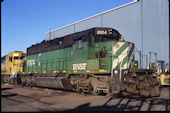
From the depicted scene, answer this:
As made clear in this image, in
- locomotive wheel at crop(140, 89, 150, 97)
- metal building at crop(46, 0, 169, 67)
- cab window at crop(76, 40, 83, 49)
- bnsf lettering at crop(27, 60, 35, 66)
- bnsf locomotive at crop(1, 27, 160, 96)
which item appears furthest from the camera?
metal building at crop(46, 0, 169, 67)

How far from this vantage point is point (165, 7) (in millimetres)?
17297

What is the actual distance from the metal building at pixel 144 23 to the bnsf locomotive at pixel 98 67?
9.44m

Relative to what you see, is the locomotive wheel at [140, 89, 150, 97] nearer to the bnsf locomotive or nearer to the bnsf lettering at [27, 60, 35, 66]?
the bnsf locomotive

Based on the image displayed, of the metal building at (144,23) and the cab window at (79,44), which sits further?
the metal building at (144,23)

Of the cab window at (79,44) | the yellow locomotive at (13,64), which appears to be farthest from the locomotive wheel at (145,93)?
the yellow locomotive at (13,64)

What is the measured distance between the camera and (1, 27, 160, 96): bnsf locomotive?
26.4 ft

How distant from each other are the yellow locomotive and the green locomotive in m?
5.58

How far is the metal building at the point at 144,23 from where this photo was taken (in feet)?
57.6

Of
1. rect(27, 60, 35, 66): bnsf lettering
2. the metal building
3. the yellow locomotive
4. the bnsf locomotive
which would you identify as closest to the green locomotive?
the bnsf locomotive

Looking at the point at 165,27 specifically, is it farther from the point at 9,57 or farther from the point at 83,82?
the point at 9,57

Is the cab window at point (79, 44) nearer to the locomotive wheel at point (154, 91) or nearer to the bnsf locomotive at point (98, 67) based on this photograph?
the bnsf locomotive at point (98, 67)

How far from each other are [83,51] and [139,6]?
12.9m

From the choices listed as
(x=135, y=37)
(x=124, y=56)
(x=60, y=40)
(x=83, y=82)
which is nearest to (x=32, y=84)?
(x=60, y=40)

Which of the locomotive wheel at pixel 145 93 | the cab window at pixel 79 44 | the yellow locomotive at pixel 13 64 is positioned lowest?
the locomotive wheel at pixel 145 93
